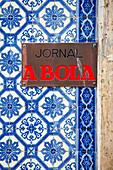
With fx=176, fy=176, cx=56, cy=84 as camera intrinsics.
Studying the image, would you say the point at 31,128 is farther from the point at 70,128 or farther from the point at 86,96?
the point at 86,96

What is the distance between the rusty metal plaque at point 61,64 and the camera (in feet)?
4.72

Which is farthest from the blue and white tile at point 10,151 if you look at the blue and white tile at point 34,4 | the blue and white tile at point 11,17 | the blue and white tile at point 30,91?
the blue and white tile at point 34,4

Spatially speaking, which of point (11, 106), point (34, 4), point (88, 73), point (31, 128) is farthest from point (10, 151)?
point (34, 4)

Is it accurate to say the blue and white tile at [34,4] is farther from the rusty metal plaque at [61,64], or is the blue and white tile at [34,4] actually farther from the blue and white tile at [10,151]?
the blue and white tile at [10,151]

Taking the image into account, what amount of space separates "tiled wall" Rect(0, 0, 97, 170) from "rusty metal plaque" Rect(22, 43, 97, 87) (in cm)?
5

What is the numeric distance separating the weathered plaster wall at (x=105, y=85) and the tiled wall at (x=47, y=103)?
0.07 m

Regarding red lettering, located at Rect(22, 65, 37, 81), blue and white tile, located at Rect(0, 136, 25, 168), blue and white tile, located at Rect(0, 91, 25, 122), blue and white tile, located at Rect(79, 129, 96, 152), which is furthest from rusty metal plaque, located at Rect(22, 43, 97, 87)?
blue and white tile, located at Rect(0, 136, 25, 168)

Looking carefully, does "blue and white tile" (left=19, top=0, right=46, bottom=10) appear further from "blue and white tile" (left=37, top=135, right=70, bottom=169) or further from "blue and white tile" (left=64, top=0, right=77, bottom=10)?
"blue and white tile" (left=37, top=135, right=70, bottom=169)

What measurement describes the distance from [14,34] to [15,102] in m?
0.57

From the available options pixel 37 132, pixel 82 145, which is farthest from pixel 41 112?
pixel 82 145

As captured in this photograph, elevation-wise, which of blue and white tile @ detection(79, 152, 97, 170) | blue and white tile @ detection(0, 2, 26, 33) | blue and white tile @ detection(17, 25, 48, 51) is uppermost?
blue and white tile @ detection(0, 2, 26, 33)

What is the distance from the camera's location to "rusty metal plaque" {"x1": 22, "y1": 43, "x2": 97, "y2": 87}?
1439mm

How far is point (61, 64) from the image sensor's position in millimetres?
1442

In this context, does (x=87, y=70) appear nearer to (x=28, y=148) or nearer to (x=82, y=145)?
(x=82, y=145)
